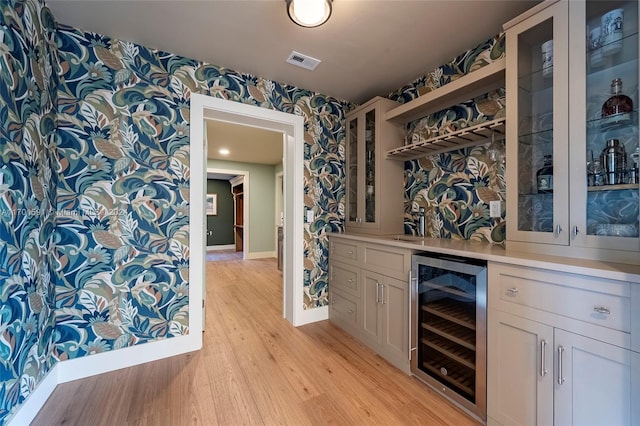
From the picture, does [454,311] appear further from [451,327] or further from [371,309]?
[371,309]

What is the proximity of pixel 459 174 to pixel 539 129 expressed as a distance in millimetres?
730

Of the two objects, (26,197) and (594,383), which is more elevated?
(26,197)

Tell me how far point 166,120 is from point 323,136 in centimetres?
150

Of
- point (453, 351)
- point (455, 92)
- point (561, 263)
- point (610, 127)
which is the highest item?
point (455, 92)

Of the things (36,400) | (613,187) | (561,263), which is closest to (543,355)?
(561,263)

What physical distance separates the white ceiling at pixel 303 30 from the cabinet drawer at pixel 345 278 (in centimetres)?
185

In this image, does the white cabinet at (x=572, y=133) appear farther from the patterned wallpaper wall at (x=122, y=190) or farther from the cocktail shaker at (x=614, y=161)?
the patterned wallpaper wall at (x=122, y=190)

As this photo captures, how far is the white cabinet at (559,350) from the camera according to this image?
1.06 metres

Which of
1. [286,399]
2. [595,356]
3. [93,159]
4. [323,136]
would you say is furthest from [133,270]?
[595,356]

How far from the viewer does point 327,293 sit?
9.87ft

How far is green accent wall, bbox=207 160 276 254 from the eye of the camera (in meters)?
6.66

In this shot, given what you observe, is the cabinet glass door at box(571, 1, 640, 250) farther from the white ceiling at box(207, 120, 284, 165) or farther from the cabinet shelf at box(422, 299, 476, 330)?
the white ceiling at box(207, 120, 284, 165)

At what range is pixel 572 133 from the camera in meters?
1.38

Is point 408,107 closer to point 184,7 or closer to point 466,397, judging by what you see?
point 184,7
